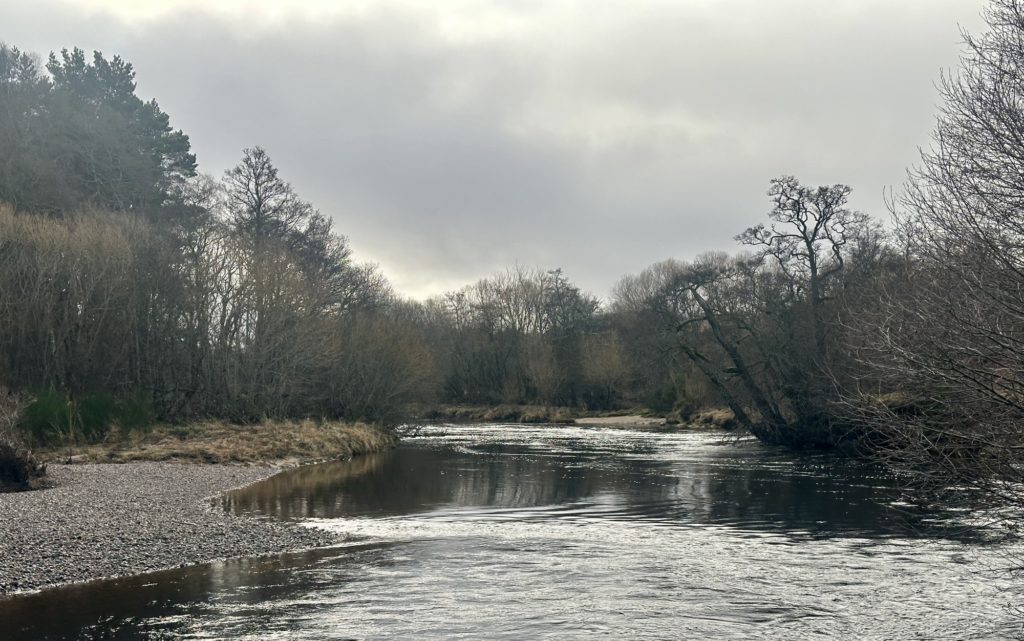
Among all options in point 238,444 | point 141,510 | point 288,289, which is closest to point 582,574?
point 141,510

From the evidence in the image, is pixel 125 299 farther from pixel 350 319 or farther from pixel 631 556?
pixel 631 556

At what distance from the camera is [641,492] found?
2731 cm

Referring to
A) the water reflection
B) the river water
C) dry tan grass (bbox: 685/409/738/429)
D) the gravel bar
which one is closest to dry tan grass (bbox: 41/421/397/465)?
the water reflection

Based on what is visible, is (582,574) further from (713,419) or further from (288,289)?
(713,419)

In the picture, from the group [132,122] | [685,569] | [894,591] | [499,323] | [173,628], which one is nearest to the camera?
[173,628]

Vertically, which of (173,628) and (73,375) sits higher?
(73,375)

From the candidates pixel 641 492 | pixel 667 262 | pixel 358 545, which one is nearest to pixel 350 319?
pixel 641 492

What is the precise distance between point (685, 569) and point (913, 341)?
6068 millimetres

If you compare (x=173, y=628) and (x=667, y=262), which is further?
(x=667, y=262)

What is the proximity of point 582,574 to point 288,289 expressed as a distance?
106ft

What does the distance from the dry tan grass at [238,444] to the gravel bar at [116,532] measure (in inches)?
247

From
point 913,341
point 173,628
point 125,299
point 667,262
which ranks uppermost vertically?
point 667,262

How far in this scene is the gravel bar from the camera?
15211 millimetres

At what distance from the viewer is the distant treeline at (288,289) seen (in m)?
12.0
